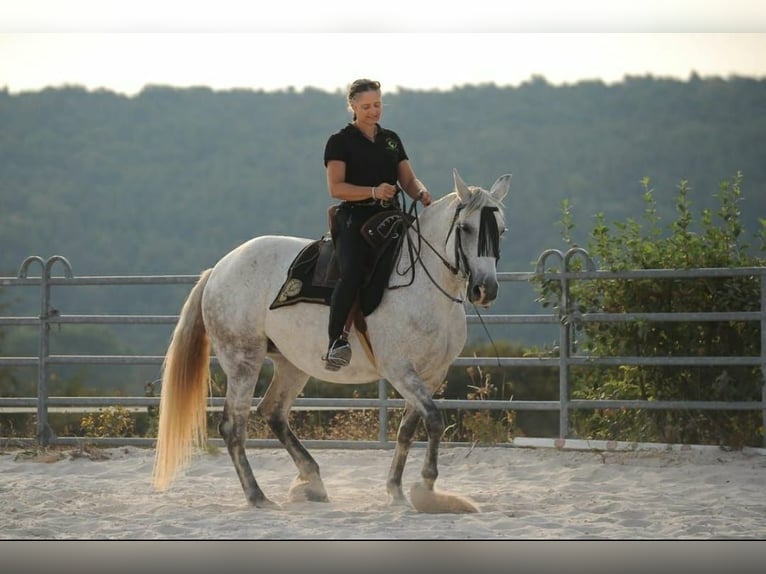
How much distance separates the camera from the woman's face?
7125 millimetres

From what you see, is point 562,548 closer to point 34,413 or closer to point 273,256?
point 273,256

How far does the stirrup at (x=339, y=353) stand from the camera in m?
7.04

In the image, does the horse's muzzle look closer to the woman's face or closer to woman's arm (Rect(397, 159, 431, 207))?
woman's arm (Rect(397, 159, 431, 207))

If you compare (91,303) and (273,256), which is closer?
(273,256)

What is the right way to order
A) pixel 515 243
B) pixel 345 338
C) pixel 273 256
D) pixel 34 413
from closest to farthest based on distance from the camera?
pixel 345 338
pixel 273 256
pixel 34 413
pixel 515 243

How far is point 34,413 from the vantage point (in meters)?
11.8

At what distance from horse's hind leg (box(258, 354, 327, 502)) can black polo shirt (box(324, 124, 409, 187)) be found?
1.55m

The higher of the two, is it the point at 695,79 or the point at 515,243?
the point at 695,79

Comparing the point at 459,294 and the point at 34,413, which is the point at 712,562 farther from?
the point at 34,413

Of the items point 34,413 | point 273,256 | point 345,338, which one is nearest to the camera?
point 345,338

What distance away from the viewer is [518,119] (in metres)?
58.7

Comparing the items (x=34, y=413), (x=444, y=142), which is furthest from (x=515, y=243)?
(x=34, y=413)

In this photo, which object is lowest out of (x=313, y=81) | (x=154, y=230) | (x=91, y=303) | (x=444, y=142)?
(x=91, y=303)

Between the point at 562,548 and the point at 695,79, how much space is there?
49.7 metres
